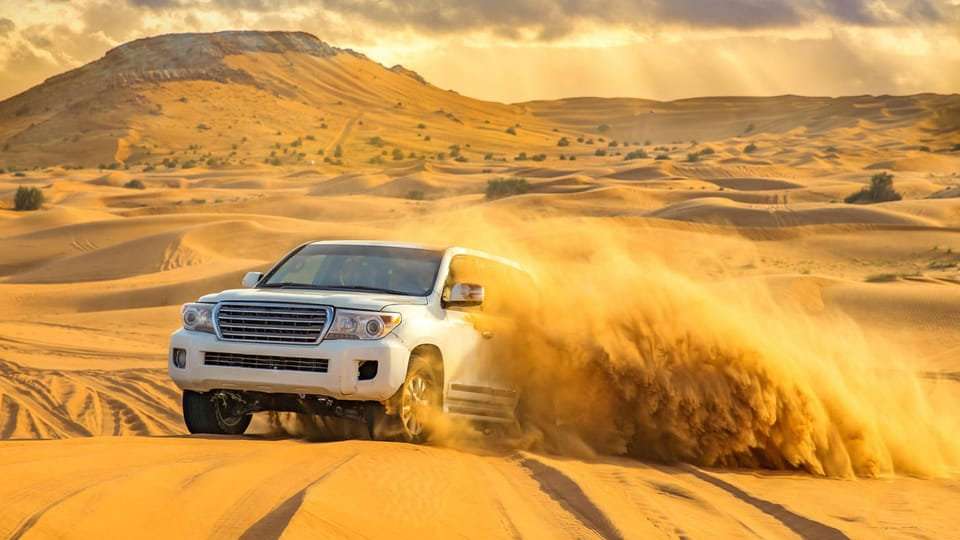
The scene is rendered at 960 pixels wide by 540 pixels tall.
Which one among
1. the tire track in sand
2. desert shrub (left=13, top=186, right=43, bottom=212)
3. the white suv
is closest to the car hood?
the white suv

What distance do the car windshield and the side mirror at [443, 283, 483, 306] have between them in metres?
0.23

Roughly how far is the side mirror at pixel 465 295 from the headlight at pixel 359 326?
732mm

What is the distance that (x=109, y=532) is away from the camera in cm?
565

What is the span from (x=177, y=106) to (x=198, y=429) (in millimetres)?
86975

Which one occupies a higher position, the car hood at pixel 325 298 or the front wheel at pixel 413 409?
the car hood at pixel 325 298

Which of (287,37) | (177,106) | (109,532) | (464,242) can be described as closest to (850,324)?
(464,242)

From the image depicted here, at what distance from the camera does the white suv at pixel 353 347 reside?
29.6 feet

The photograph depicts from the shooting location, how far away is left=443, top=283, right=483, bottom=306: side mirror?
9695mm

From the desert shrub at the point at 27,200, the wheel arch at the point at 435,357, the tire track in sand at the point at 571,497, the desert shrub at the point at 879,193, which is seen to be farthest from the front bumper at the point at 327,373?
the desert shrub at the point at 27,200

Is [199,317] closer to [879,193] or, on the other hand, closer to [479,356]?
[479,356]

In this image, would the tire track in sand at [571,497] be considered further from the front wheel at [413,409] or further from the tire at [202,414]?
the tire at [202,414]

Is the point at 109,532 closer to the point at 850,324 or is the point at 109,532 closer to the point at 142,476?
the point at 142,476

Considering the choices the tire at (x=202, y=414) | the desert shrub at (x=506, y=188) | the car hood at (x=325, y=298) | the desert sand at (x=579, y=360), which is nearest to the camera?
the desert sand at (x=579, y=360)

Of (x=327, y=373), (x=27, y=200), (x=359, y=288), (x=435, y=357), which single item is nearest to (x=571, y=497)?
(x=327, y=373)
